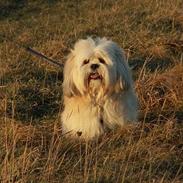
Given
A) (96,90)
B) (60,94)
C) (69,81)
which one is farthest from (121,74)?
(60,94)

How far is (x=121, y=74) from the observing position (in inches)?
237

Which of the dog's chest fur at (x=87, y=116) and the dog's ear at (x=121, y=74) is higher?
the dog's ear at (x=121, y=74)

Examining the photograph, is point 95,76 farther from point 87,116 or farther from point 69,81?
point 87,116

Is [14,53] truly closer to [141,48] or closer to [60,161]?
[141,48]

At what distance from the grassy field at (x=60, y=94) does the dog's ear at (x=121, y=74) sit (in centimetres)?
36

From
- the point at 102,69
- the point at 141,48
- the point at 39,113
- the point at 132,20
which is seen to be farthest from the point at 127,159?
the point at 132,20

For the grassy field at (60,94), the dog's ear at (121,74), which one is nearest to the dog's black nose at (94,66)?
the dog's ear at (121,74)

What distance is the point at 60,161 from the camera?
5.58 metres

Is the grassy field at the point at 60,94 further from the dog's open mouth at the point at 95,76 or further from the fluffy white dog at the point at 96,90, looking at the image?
the dog's open mouth at the point at 95,76

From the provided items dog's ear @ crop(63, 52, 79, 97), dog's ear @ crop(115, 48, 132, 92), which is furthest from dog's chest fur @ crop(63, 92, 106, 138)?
dog's ear @ crop(115, 48, 132, 92)

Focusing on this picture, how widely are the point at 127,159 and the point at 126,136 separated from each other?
54cm

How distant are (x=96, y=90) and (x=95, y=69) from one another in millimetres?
250

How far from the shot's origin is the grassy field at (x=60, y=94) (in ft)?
17.7

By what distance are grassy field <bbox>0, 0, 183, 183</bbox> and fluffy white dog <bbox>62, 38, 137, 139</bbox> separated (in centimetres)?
16
